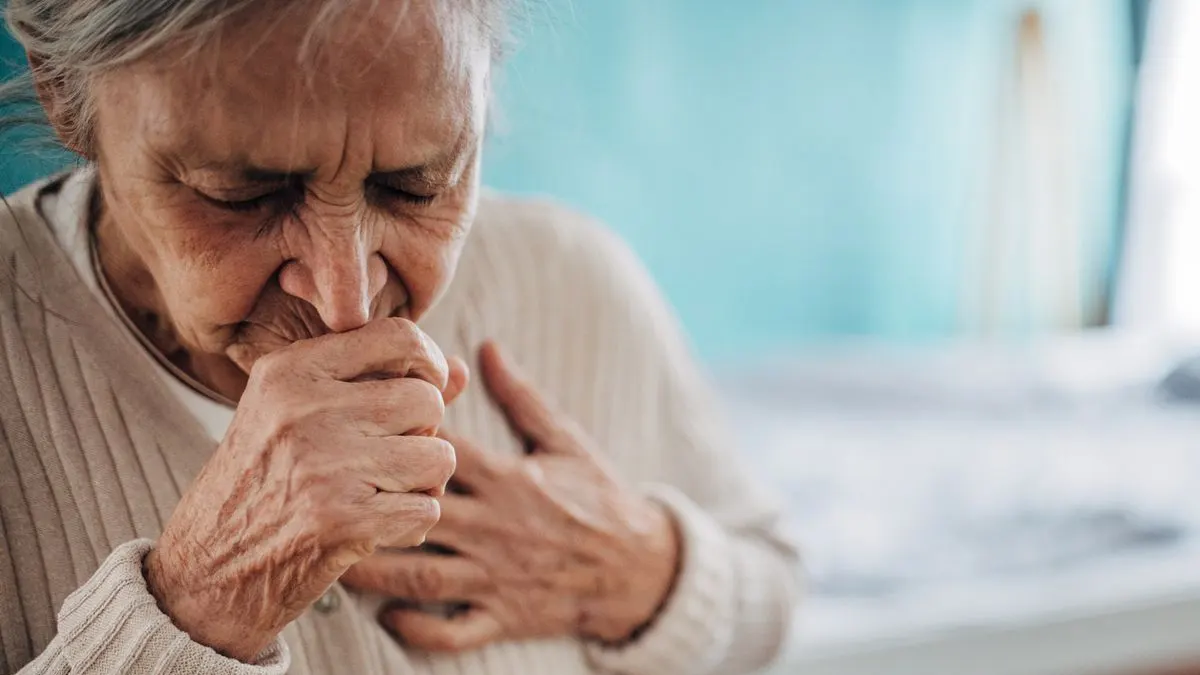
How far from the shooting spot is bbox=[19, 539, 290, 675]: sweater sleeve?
44 cm

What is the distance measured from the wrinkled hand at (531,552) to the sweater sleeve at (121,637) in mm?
134

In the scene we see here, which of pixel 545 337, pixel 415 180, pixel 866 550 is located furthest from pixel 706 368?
pixel 415 180

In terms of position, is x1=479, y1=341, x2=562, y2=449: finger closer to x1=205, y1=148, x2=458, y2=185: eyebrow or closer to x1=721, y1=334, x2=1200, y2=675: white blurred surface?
x1=205, y1=148, x2=458, y2=185: eyebrow

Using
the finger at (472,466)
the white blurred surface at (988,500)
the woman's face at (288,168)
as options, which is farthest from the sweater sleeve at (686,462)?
the white blurred surface at (988,500)

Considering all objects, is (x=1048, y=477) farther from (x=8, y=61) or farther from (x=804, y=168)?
(x=8, y=61)

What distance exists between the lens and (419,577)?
596 millimetres

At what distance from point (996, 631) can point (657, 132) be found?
857 mm

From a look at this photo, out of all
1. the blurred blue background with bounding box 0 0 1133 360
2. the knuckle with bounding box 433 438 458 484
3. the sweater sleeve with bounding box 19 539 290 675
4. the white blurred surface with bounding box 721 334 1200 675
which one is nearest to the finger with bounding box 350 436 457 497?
the knuckle with bounding box 433 438 458 484

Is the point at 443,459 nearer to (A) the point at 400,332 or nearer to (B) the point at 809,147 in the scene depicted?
(A) the point at 400,332

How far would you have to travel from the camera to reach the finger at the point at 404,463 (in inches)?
17.1

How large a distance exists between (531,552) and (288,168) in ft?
1.03

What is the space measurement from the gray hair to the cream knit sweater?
5cm

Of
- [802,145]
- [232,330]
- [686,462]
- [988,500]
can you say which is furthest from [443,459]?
[988,500]

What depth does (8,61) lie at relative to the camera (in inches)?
17.3
